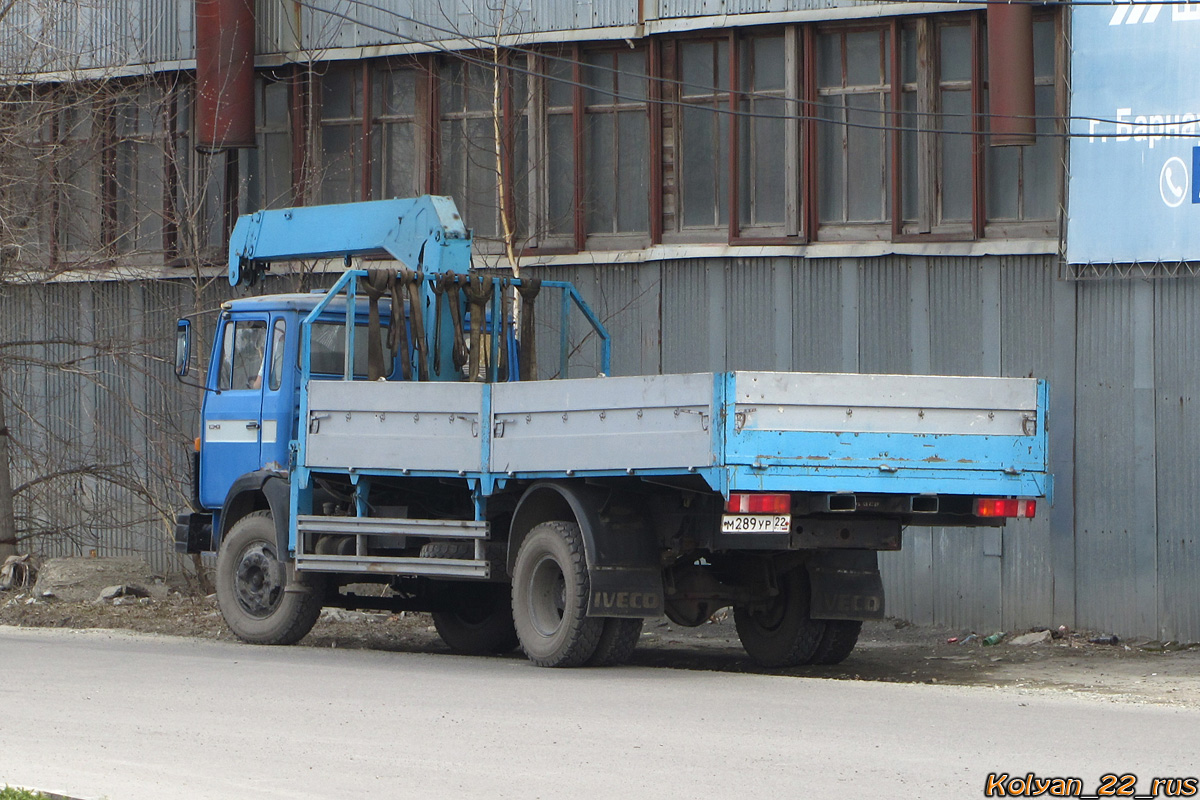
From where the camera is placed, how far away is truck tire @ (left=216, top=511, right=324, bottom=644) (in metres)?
14.7

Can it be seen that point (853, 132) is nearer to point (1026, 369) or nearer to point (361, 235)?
point (1026, 369)

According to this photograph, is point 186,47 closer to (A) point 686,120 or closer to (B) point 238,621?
(A) point 686,120

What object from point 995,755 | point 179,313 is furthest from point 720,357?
point 995,755

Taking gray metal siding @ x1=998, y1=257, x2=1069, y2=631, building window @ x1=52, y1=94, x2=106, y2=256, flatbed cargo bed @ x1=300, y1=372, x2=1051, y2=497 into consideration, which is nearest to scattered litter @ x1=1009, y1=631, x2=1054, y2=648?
gray metal siding @ x1=998, y1=257, x2=1069, y2=631

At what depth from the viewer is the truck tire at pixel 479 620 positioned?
1515cm

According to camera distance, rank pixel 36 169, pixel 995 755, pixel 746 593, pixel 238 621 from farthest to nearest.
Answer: pixel 36 169
pixel 238 621
pixel 746 593
pixel 995 755

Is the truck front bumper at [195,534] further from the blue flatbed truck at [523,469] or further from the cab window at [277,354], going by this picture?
the cab window at [277,354]

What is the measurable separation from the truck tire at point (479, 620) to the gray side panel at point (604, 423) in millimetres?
2499

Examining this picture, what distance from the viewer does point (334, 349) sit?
14844mm

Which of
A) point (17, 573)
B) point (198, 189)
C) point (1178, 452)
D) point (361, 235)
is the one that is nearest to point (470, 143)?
point (198, 189)

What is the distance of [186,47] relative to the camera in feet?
71.2

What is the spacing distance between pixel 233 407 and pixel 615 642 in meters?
4.37

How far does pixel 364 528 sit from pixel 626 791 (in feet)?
22.1

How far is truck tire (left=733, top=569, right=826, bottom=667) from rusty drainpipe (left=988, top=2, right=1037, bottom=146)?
18.8 feet
